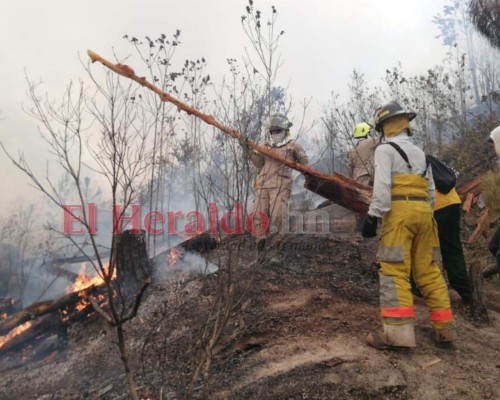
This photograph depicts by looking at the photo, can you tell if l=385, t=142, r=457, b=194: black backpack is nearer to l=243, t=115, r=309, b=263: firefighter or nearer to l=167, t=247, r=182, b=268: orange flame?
l=243, t=115, r=309, b=263: firefighter

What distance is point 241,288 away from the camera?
3.96 metres

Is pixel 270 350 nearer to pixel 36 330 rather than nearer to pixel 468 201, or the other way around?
pixel 36 330

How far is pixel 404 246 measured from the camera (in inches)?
115

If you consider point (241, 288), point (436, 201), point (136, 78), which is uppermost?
point (136, 78)

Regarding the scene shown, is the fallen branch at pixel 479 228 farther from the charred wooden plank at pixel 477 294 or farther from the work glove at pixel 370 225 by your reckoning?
the work glove at pixel 370 225

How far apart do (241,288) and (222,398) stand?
145 cm

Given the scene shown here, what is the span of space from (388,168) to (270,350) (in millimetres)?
1719

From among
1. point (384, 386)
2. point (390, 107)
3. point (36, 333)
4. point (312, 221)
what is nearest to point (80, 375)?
point (36, 333)

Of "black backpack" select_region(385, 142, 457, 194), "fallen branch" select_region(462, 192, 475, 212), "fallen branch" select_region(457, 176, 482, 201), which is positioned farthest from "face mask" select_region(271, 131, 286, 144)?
"fallen branch" select_region(457, 176, 482, 201)

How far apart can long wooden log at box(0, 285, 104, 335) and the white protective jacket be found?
3.54 metres

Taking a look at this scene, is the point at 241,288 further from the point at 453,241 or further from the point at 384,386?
the point at 453,241

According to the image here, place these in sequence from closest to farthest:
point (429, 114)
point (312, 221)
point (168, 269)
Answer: point (168, 269) → point (312, 221) → point (429, 114)

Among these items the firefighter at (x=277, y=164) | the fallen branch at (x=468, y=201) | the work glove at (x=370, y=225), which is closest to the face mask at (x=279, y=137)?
the firefighter at (x=277, y=164)

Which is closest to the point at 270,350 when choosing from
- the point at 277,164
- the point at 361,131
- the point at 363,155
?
the point at 277,164
